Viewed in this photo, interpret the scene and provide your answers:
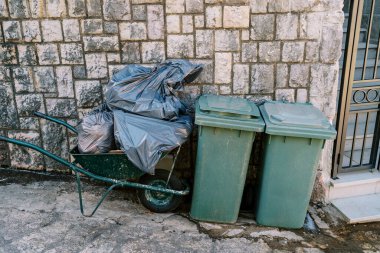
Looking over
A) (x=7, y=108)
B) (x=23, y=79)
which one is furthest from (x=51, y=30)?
(x=7, y=108)

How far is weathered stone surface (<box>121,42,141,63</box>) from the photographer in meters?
4.52

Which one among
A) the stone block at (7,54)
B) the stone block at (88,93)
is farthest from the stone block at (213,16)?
the stone block at (7,54)

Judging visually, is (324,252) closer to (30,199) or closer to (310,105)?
(310,105)

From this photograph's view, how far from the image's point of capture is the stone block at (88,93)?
469cm

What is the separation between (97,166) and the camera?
3891mm

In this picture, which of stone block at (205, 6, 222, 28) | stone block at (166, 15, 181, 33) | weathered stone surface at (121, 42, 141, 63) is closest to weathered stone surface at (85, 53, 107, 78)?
weathered stone surface at (121, 42, 141, 63)

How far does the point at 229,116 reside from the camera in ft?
12.3

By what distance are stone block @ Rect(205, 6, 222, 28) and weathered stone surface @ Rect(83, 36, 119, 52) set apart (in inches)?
43.2

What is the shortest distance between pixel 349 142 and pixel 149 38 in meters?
3.34

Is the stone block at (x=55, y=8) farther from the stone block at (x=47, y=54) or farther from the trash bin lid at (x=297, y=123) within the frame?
the trash bin lid at (x=297, y=123)

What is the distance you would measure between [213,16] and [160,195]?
2.12m

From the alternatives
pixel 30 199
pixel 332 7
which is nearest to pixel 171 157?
pixel 30 199

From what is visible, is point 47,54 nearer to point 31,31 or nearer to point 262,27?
point 31,31

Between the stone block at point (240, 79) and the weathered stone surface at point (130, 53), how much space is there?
1.17 metres
